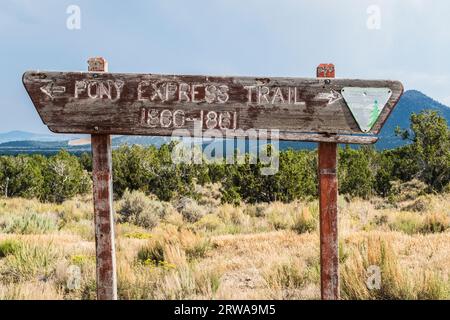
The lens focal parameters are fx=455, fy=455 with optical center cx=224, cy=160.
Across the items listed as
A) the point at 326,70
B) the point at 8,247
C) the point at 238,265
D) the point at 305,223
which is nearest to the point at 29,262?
the point at 8,247

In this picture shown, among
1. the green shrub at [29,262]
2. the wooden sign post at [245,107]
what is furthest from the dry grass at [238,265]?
the wooden sign post at [245,107]

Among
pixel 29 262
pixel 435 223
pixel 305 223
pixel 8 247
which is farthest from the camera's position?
pixel 435 223

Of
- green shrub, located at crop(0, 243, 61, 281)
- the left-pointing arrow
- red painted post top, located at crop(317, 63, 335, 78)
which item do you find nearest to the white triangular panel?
red painted post top, located at crop(317, 63, 335, 78)

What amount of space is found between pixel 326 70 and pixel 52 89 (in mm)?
2314

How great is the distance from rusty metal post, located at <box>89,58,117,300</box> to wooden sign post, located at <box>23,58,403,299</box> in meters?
0.15

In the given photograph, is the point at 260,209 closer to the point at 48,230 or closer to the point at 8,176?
the point at 48,230

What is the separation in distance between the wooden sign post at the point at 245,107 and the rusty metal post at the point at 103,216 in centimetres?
15

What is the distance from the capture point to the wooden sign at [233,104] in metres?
3.78

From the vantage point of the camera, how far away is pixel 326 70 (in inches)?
151

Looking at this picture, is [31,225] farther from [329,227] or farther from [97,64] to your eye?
[329,227]

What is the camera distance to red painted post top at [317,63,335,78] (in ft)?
12.5

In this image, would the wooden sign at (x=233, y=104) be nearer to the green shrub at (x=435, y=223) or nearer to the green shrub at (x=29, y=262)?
the green shrub at (x=29, y=262)

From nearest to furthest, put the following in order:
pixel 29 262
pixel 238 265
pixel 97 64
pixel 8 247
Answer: pixel 97 64
pixel 29 262
pixel 238 265
pixel 8 247
